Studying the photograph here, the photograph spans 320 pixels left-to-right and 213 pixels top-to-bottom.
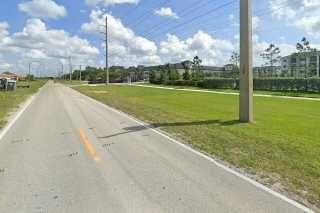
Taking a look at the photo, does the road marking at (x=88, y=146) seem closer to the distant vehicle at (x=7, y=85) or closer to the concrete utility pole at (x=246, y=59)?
the concrete utility pole at (x=246, y=59)

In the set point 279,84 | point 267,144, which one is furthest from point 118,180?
point 279,84

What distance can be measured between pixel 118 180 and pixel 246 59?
956 cm

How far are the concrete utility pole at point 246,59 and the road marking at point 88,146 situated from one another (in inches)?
242

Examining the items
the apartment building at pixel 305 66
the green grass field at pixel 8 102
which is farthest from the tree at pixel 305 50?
the green grass field at pixel 8 102

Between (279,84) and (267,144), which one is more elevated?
(279,84)

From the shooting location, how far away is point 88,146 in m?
10.6

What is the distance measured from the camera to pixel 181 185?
661 cm

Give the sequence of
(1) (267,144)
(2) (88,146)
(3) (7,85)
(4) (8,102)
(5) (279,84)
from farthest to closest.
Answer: (3) (7,85)
(5) (279,84)
(4) (8,102)
(2) (88,146)
(1) (267,144)

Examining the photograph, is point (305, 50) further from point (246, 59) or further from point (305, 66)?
point (246, 59)

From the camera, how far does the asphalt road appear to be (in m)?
5.61

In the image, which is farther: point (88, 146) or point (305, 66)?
point (305, 66)

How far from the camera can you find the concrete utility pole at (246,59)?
1507cm

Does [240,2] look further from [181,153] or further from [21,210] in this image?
[21,210]

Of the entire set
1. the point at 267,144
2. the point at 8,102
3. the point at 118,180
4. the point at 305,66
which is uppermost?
the point at 305,66
